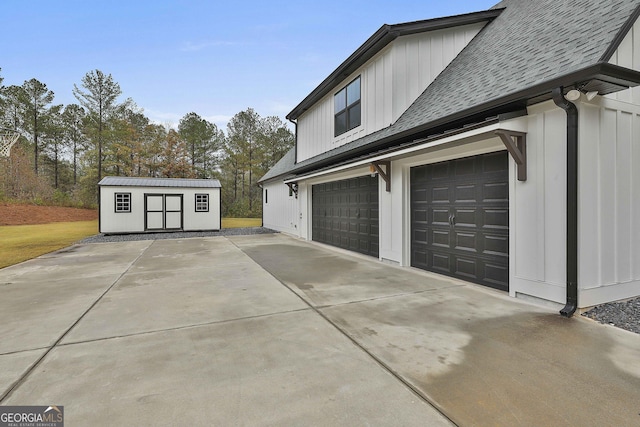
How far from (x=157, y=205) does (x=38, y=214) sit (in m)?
14.3

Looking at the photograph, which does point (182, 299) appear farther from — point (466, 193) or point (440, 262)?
point (466, 193)

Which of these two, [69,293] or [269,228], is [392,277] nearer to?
[69,293]

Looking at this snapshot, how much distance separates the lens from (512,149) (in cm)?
391

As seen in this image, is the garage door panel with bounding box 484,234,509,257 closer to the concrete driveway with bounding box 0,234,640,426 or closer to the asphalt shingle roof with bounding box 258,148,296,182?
the concrete driveway with bounding box 0,234,640,426

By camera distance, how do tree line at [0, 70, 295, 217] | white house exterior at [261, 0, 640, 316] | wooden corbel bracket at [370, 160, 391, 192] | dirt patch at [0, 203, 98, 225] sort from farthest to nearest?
tree line at [0, 70, 295, 217] < dirt patch at [0, 203, 98, 225] < wooden corbel bracket at [370, 160, 391, 192] < white house exterior at [261, 0, 640, 316]

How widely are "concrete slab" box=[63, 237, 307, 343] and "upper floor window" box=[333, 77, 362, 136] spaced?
17.1 ft

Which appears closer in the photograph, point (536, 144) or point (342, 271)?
point (536, 144)

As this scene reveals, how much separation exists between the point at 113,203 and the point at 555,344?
56.4 feet

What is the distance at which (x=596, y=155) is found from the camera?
3.55 meters

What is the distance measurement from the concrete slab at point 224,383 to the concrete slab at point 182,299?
43cm

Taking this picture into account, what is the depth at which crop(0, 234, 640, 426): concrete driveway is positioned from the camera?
6.02 feet

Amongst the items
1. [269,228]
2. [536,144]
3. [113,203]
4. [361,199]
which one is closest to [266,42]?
[269,228]

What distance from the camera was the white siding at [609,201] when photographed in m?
3.49

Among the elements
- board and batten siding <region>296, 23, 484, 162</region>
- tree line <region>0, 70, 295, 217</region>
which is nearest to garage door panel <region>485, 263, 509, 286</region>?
board and batten siding <region>296, 23, 484, 162</region>
